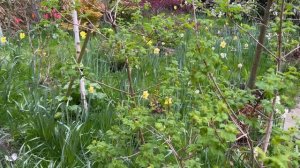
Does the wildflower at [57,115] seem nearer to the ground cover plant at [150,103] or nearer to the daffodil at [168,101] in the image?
the ground cover plant at [150,103]

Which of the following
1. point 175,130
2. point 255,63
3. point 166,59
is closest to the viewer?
point 175,130

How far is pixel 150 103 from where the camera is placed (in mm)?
3041

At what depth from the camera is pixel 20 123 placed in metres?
3.06

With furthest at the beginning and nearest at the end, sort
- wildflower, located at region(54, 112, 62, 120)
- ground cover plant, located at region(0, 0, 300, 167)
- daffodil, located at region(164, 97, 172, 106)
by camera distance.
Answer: wildflower, located at region(54, 112, 62, 120), daffodil, located at region(164, 97, 172, 106), ground cover plant, located at region(0, 0, 300, 167)

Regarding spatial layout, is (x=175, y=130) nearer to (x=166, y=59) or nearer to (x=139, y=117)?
(x=139, y=117)

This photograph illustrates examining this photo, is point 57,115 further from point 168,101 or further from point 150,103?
point 168,101

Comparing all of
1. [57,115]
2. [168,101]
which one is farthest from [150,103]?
[57,115]

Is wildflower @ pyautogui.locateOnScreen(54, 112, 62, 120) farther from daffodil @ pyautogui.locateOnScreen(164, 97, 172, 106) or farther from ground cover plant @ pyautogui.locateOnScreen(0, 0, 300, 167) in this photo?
daffodil @ pyautogui.locateOnScreen(164, 97, 172, 106)

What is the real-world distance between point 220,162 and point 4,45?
3242 mm

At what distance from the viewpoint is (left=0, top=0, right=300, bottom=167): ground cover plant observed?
1917 mm

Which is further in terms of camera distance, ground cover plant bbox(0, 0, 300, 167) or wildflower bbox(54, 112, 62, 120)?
wildflower bbox(54, 112, 62, 120)

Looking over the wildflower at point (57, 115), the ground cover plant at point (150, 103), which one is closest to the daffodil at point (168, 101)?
the ground cover plant at point (150, 103)

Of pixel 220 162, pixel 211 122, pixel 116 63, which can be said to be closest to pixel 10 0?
pixel 116 63

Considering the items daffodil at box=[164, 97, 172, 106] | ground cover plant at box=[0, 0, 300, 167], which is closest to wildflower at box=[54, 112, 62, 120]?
ground cover plant at box=[0, 0, 300, 167]
